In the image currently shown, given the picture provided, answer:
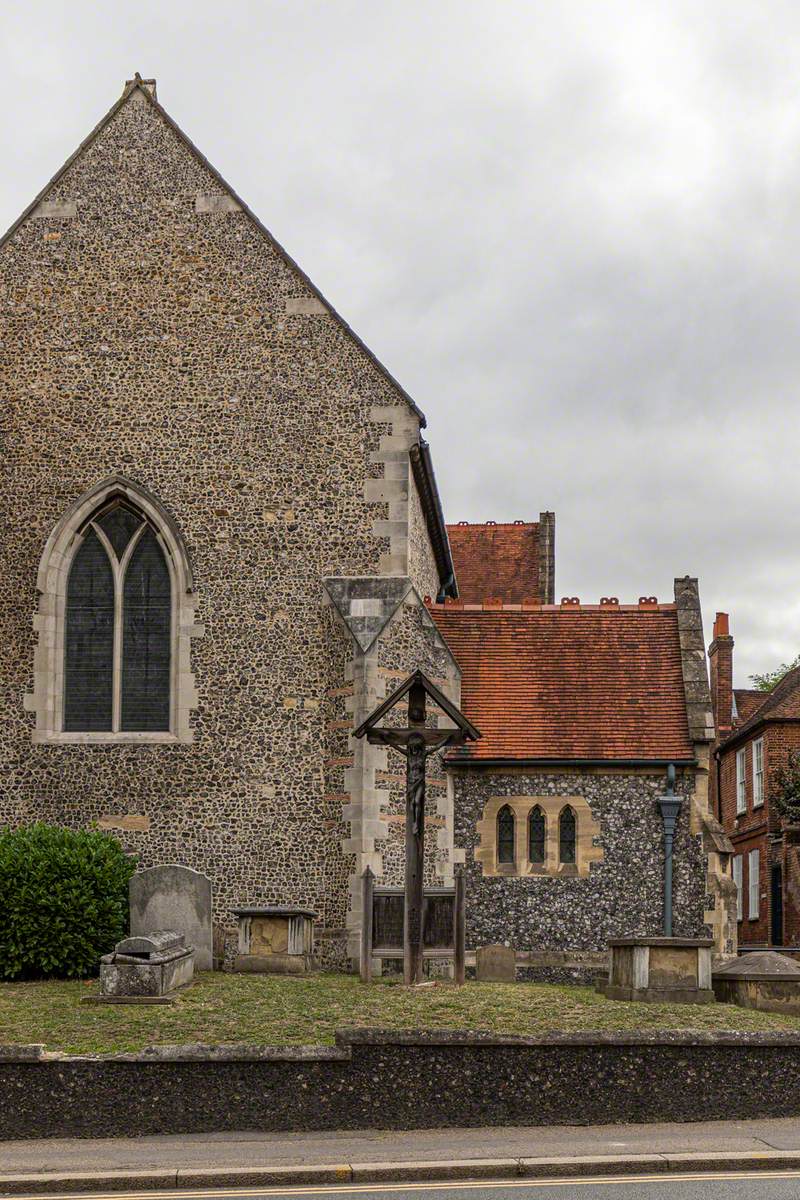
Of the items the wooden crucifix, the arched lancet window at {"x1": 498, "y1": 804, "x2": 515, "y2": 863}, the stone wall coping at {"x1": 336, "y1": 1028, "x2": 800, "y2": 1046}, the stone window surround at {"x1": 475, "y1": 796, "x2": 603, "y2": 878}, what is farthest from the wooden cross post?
the stone wall coping at {"x1": 336, "y1": 1028, "x2": 800, "y2": 1046}

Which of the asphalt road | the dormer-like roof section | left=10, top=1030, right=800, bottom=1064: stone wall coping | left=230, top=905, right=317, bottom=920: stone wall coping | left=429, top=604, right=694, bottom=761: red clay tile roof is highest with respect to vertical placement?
the dormer-like roof section

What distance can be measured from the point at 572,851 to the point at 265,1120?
431 inches

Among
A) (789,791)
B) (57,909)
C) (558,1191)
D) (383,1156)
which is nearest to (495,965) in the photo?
(57,909)

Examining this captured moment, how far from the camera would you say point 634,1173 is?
33.1 feet

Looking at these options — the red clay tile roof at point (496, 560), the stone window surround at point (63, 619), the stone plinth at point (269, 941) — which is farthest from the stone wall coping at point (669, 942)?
the red clay tile roof at point (496, 560)

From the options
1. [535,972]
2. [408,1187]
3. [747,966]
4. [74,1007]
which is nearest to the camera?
[408,1187]

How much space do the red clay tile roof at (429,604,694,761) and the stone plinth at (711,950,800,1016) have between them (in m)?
5.36

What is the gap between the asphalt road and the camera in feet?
30.2

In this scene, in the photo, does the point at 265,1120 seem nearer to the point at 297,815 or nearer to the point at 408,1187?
the point at 408,1187

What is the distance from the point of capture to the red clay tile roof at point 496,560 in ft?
109

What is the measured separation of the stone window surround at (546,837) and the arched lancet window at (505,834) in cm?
6

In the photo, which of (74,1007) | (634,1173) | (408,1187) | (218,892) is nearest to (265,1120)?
(408,1187)

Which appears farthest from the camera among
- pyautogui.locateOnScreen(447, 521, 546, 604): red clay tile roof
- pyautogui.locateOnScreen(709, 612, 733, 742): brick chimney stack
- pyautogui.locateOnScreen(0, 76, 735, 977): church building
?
pyautogui.locateOnScreen(709, 612, 733, 742): brick chimney stack

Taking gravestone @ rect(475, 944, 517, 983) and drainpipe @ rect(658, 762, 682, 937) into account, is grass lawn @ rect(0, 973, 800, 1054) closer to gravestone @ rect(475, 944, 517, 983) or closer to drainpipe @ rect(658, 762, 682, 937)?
gravestone @ rect(475, 944, 517, 983)
